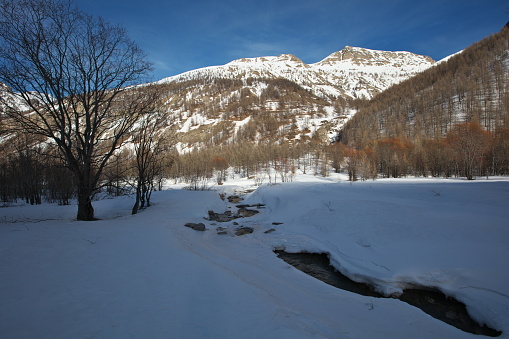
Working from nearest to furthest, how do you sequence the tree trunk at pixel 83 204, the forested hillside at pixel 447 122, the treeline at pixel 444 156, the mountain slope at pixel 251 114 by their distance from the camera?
1. the tree trunk at pixel 83 204
2. the treeline at pixel 444 156
3. the forested hillside at pixel 447 122
4. the mountain slope at pixel 251 114

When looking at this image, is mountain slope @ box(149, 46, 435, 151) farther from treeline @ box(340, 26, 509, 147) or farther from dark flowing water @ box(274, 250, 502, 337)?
dark flowing water @ box(274, 250, 502, 337)

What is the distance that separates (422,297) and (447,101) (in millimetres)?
109143

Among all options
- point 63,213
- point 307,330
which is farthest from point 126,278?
point 63,213

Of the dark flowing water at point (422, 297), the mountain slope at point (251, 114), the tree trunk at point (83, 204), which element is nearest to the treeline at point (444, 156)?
the dark flowing water at point (422, 297)

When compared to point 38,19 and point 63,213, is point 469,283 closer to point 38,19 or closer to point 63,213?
point 38,19

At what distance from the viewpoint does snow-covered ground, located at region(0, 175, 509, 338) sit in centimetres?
348

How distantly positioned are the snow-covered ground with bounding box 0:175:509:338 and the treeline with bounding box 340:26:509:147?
64267mm

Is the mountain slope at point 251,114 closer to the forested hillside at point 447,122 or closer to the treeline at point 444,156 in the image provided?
the forested hillside at point 447,122

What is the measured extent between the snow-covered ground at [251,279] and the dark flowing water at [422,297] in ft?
0.75

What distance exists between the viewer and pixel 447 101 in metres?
83.9

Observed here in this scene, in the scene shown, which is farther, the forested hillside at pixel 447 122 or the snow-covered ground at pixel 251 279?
the forested hillside at pixel 447 122

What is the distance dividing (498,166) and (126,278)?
218 ft

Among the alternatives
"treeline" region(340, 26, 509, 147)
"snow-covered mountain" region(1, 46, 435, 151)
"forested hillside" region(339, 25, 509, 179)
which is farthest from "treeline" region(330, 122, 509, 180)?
"snow-covered mountain" region(1, 46, 435, 151)

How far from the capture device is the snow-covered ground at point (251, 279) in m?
3.48
